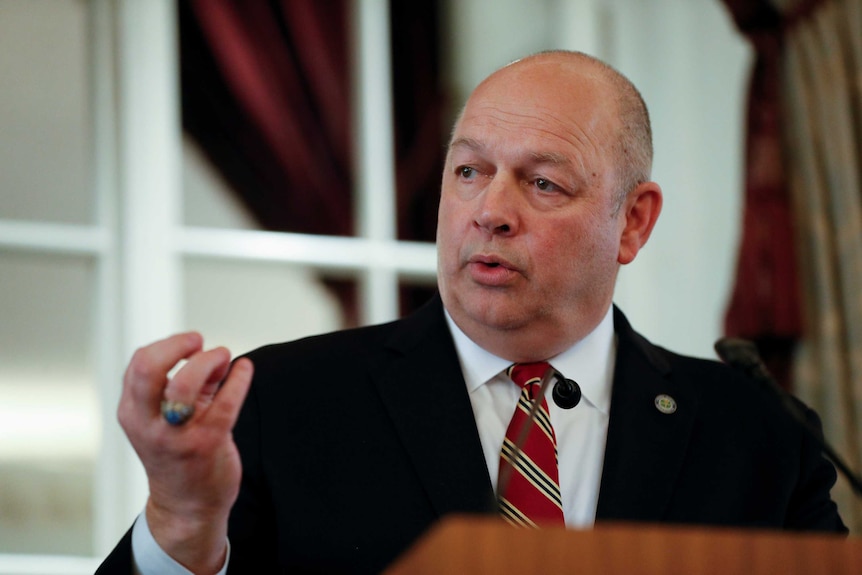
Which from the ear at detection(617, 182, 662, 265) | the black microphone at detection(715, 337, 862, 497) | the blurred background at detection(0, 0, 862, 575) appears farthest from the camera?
the blurred background at detection(0, 0, 862, 575)

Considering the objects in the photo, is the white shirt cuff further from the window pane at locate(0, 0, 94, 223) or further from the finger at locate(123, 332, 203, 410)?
the window pane at locate(0, 0, 94, 223)

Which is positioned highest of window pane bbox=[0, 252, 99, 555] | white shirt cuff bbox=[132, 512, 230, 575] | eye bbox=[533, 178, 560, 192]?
eye bbox=[533, 178, 560, 192]

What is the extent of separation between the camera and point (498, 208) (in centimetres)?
196

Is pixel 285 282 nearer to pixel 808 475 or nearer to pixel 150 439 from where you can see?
pixel 808 475

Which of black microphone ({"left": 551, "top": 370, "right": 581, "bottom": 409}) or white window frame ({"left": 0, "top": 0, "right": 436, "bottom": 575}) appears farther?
white window frame ({"left": 0, "top": 0, "right": 436, "bottom": 575})

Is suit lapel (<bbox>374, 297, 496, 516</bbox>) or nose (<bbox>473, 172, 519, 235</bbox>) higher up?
nose (<bbox>473, 172, 519, 235</bbox>)

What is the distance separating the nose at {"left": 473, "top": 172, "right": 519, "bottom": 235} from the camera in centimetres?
196

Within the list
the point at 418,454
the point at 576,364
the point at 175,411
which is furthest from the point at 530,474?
the point at 175,411

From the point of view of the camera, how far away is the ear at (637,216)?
2.22 meters

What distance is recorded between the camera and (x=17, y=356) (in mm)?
3076

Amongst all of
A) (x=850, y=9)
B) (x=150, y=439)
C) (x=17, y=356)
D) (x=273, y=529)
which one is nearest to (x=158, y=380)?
(x=150, y=439)

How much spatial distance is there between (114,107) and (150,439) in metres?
2.10

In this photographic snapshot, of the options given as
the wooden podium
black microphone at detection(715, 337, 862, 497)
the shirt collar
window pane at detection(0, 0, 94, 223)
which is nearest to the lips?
the shirt collar

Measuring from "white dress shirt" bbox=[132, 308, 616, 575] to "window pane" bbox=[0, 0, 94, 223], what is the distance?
1.54m
